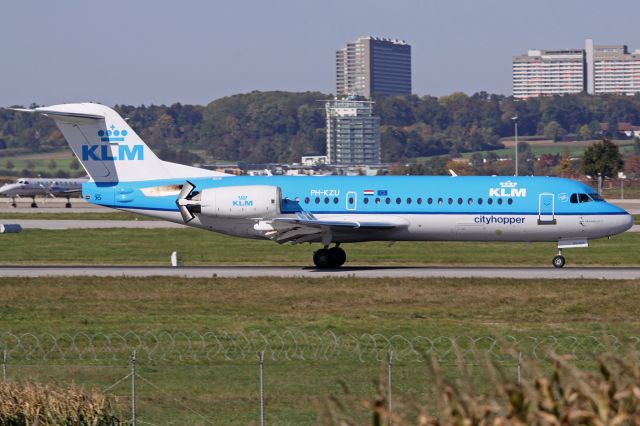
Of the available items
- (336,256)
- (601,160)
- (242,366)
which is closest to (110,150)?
(336,256)

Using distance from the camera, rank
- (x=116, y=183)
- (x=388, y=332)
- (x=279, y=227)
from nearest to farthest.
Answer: (x=388, y=332) < (x=279, y=227) < (x=116, y=183)

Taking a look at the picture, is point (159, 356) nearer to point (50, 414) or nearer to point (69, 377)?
point (69, 377)

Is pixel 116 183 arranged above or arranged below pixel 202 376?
above

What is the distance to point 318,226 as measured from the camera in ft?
117

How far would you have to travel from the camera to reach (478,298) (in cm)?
2981

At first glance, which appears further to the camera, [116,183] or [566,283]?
[116,183]

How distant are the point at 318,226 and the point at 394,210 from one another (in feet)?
8.68

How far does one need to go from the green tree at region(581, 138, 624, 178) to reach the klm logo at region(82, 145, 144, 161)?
3190 inches

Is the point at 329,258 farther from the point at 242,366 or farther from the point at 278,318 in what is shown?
the point at 242,366

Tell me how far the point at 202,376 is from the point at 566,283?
51.9ft

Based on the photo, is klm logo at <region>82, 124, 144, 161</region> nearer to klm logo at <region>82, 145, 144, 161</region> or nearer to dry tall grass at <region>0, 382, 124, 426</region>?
klm logo at <region>82, 145, 144, 161</region>

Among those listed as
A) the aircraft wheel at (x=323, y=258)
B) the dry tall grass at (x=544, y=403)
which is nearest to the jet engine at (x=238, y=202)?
the aircraft wheel at (x=323, y=258)

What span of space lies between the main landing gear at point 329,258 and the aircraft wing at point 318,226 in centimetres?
102

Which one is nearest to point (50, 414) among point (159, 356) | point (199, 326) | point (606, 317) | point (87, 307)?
point (159, 356)
